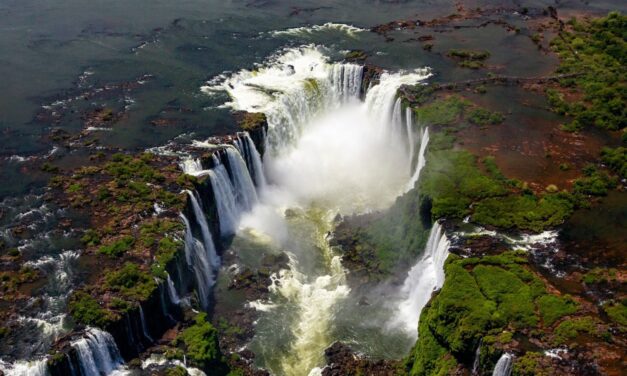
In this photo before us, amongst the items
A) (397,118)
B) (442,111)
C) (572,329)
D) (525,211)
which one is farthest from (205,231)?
(572,329)

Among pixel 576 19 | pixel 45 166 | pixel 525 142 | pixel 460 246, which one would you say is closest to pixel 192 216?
pixel 45 166

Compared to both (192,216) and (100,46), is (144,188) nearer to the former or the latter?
(192,216)

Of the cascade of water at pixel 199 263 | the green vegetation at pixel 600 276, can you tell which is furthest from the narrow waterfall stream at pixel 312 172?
the green vegetation at pixel 600 276

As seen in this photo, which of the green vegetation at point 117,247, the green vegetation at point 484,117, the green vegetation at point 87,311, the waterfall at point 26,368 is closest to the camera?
the waterfall at point 26,368

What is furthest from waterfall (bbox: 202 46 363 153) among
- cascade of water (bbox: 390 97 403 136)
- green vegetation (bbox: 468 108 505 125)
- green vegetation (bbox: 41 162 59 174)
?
green vegetation (bbox: 41 162 59 174)

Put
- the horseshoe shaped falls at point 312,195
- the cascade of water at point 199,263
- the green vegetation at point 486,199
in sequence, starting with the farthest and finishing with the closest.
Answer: the cascade of water at point 199,263, the green vegetation at point 486,199, the horseshoe shaped falls at point 312,195

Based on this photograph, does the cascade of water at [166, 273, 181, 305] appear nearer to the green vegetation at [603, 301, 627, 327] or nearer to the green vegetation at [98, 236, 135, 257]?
the green vegetation at [98, 236, 135, 257]

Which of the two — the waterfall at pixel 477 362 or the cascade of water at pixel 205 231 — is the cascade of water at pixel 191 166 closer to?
the cascade of water at pixel 205 231

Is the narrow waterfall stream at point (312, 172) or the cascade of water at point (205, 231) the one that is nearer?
the narrow waterfall stream at point (312, 172)
